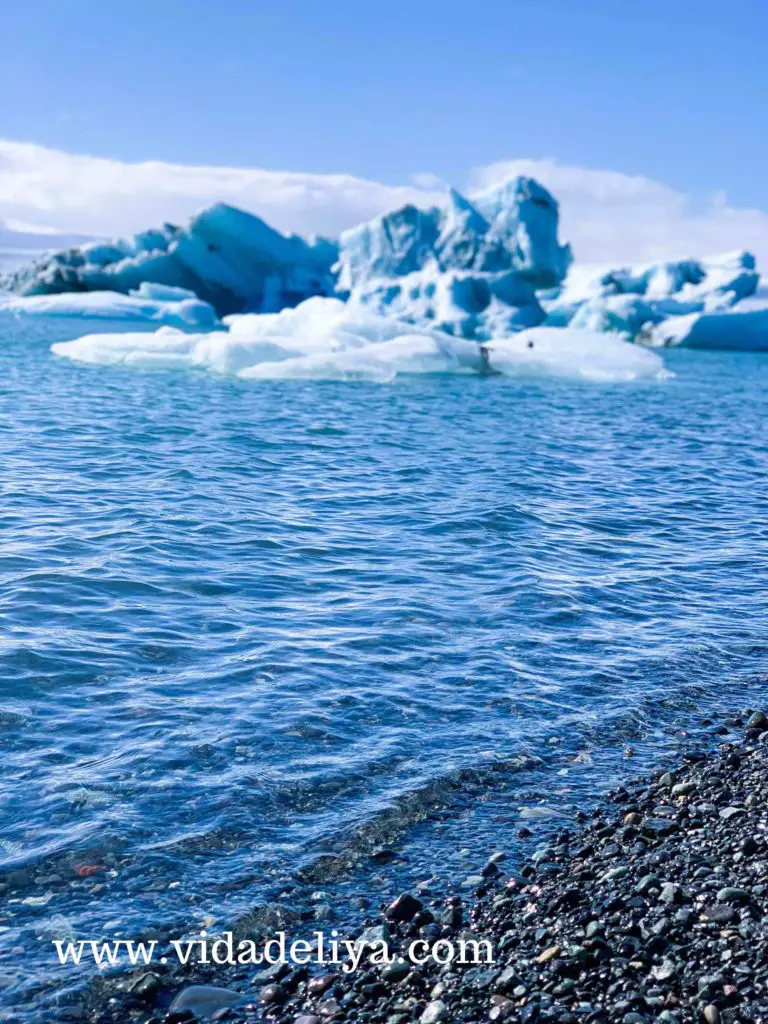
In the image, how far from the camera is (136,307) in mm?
48500

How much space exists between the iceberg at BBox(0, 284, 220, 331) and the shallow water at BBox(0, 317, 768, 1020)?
1288 inches

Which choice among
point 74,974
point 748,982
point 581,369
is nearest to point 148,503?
point 74,974

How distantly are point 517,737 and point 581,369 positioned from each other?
2534cm

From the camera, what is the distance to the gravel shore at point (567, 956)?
3.15m

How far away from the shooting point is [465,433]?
57.4 ft

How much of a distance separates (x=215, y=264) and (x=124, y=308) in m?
5.17

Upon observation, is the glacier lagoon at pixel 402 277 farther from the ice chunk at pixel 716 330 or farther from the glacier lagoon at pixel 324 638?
the glacier lagoon at pixel 324 638

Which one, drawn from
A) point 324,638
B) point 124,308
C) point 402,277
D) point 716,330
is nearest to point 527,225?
point 402,277

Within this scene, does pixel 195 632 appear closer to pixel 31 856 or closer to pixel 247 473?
pixel 31 856

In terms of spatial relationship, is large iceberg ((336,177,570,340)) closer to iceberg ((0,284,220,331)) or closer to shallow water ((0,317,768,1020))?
iceberg ((0,284,220,331))

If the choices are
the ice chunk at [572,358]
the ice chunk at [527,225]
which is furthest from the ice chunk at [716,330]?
the ice chunk at [572,358]

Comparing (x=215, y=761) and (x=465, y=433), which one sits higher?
(x=465, y=433)

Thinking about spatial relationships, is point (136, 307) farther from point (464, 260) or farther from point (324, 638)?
point (324, 638)

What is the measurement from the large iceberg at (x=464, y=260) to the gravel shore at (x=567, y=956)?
139ft
